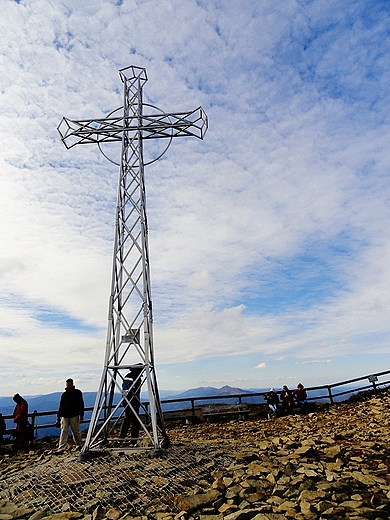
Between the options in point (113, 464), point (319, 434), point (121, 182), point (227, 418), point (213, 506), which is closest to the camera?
point (213, 506)

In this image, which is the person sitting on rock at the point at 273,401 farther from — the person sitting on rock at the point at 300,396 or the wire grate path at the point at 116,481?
the wire grate path at the point at 116,481

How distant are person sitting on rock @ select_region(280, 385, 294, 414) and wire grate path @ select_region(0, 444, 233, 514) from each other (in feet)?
32.2

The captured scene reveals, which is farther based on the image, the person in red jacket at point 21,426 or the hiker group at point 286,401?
the hiker group at point 286,401

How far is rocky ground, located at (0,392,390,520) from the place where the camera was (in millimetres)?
5262

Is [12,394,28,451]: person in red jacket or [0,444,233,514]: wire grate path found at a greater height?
[12,394,28,451]: person in red jacket

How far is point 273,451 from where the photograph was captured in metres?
7.95

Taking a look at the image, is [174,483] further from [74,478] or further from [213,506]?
[74,478]

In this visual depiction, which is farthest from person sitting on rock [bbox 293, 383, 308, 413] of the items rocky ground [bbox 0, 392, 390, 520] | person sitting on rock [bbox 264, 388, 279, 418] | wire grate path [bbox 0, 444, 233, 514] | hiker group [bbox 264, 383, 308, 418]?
wire grate path [bbox 0, 444, 233, 514]

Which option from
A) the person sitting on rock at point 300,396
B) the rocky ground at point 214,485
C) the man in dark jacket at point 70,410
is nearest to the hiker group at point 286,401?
the person sitting on rock at point 300,396

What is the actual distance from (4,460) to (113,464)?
5243mm

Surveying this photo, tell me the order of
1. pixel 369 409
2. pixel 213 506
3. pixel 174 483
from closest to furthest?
pixel 213 506, pixel 174 483, pixel 369 409

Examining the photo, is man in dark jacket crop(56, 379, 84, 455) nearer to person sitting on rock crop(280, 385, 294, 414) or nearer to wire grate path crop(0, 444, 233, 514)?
wire grate path crop(0, 444, 233, 514)

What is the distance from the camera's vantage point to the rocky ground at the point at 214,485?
526 cm

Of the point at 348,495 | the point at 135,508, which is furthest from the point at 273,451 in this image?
the point at 135,508
